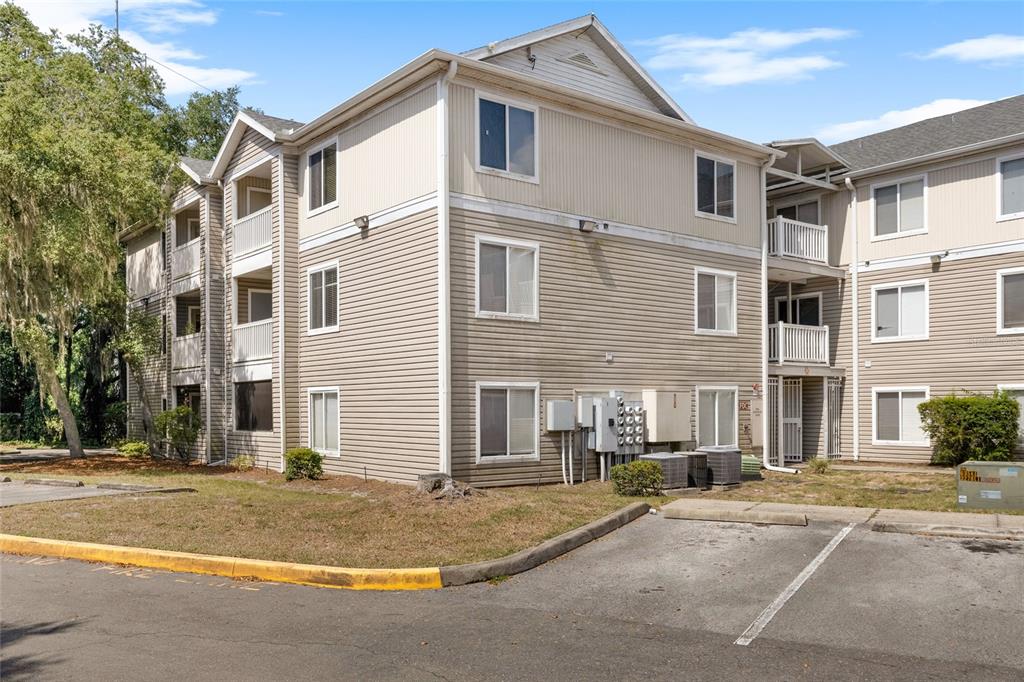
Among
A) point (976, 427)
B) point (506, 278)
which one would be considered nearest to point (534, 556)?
point (506, 278)

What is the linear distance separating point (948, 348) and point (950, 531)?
1326 centimetres

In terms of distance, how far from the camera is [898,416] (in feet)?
77.3

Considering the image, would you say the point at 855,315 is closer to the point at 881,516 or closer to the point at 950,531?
the point at 881,516

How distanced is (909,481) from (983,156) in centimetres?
900

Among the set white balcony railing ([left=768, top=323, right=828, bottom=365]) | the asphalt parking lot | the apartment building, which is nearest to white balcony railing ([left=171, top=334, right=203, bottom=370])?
the apartment building

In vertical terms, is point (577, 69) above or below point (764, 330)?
above

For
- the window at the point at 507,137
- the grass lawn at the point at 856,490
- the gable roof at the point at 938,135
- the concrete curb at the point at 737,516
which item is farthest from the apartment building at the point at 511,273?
the concrete curb at the point at 737,516

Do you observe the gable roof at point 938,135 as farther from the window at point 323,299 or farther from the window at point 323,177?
the window at point 323,299

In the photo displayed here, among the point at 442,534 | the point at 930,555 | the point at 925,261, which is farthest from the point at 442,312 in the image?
the point at 925,261

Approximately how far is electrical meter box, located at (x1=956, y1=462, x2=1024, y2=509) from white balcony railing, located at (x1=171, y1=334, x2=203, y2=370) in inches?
766

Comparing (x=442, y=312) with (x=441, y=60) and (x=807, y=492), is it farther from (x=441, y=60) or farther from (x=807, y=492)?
(x=807, y=492)

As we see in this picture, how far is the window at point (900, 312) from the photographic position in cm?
2328

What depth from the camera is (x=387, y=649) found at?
6770 mm

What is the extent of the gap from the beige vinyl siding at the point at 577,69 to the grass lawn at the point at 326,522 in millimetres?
9001
